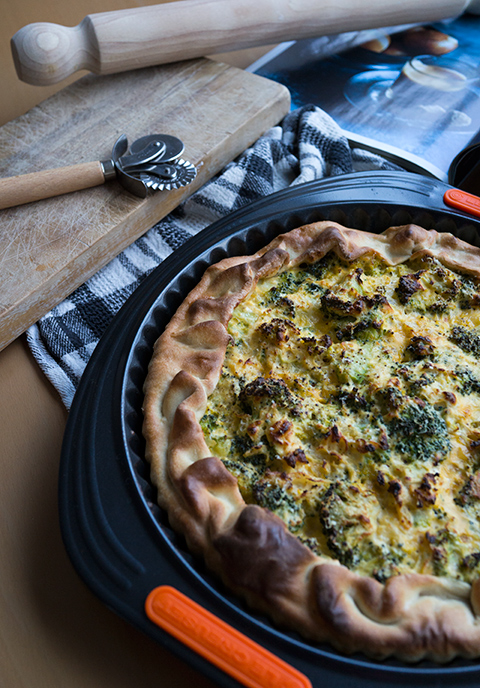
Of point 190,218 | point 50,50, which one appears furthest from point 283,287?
point 50,50

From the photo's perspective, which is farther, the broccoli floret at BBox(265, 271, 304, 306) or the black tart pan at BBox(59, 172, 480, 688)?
the broccoli floret at BBox(265, 271, 304, 306)

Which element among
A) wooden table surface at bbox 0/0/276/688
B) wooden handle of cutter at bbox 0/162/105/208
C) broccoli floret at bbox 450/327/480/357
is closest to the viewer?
wooden table surface at bbox 0/0/276/688

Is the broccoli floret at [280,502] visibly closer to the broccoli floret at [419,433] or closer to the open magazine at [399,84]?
the broccoli floret at [419,433]

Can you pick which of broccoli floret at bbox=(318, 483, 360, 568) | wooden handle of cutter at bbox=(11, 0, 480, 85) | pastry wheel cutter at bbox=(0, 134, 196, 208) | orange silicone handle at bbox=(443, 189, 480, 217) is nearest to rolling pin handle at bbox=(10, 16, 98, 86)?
wooden handle of cutter at bbox=(11, 0, 480, 85)

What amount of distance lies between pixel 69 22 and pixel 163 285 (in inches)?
83.7

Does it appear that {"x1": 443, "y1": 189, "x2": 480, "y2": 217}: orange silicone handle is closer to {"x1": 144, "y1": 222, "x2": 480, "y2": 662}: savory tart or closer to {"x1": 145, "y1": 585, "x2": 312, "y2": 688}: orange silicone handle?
{"x1": 144, "y1": 222, "x2": 480, "y2": 662}: savory tart

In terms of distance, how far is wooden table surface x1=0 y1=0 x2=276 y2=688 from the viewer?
131cm

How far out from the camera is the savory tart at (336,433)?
1199 millimetres

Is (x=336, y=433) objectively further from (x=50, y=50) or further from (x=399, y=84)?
(x=399, y=84)

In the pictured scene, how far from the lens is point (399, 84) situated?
2916mm

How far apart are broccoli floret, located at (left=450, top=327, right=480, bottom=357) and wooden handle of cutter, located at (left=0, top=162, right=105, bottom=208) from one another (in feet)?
4.45

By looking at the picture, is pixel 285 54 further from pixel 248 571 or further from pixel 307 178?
pixel 248 571

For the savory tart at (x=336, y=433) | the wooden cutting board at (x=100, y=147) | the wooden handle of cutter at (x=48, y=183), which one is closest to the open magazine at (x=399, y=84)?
the wooden cutting board at (x=100, y=147)

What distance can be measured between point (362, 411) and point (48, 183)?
4.52ft
